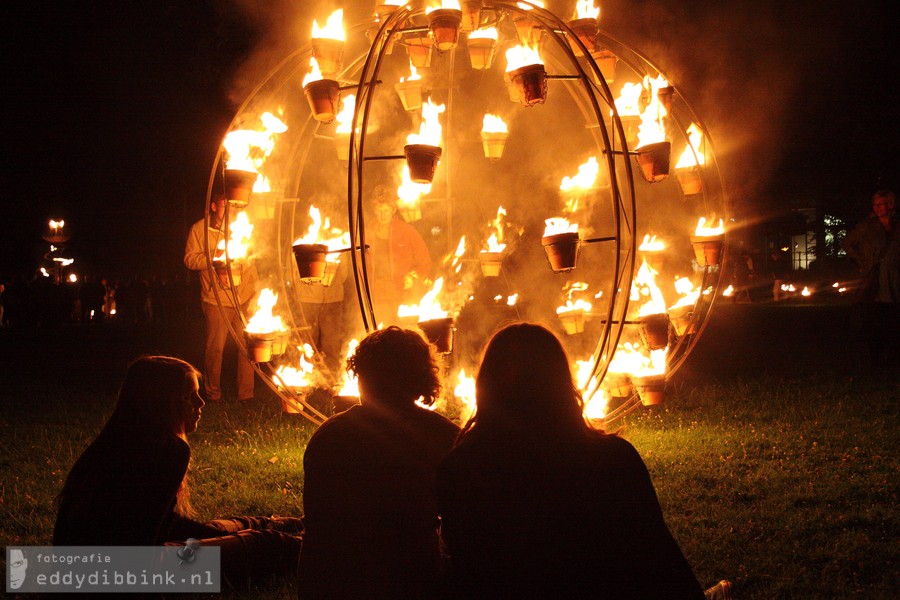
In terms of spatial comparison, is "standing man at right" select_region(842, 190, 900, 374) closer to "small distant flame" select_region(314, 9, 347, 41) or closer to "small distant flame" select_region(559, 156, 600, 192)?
"small distant flame" select_region(559, 156, 600, 192)

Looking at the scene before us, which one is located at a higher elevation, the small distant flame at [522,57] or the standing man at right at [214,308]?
the small distant flame at [522,57]

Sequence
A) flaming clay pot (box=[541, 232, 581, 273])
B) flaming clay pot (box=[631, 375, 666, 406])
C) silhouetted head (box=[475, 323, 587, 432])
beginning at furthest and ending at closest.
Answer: flaming clay pot (box=[631, 375, 666, 406]), flaming clay pot (box=[541, 232, 581, 273]), silhouetted head (box=[475, 323, 587, 432])

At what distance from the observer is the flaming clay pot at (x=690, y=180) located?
4527 mm

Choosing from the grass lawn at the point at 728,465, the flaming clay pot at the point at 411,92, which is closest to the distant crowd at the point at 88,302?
the grass lawn at the point at 728,465

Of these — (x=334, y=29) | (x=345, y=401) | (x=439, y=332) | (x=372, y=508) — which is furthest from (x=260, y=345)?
(x=372, y=508)

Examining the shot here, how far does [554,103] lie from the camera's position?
9336 millimetres

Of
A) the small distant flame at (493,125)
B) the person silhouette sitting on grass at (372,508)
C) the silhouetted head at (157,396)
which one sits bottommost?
the person silhouette sitting on grass at (372,508)

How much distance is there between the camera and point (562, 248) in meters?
3.88

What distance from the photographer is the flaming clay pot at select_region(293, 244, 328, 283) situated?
3.93 meters

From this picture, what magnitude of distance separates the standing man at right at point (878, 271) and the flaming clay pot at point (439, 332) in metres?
5.08

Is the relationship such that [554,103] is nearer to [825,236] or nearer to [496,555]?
[496,555]

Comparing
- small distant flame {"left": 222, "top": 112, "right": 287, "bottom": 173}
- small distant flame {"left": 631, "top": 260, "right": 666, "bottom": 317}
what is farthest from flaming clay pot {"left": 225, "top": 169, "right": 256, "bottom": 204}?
small distant flame {"left": 631, "top": 260, "right": 666, "bottom": 317}

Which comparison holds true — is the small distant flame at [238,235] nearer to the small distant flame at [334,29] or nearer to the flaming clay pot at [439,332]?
the small distant flame at [334,29]

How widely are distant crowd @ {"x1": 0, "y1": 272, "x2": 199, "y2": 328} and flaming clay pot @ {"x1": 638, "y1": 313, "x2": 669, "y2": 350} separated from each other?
17892mm
